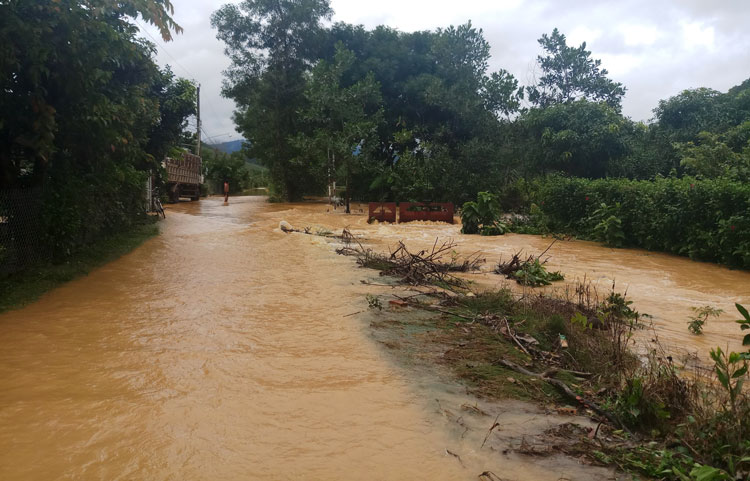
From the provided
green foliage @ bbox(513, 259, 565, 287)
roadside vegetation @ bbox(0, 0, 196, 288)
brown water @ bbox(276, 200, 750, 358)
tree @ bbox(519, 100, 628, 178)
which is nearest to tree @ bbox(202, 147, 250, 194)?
tree @ bbox(519, 100, 628, 178)

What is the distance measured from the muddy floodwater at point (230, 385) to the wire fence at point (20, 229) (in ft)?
2.85

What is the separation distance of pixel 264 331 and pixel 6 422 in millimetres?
2673

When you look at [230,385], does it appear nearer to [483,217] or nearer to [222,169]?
[483,217]

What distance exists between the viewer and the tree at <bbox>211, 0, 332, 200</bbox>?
1129 inches

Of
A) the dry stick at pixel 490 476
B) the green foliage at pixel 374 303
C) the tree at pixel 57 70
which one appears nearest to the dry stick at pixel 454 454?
the dry stick at pixel 490 476

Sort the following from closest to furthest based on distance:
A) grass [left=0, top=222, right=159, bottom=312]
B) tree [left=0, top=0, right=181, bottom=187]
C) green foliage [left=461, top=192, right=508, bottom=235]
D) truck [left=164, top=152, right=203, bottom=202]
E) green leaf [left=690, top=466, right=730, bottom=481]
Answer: green leaf [left=690, top=466, right=730, bottom=481]
tree [left=0, top=0, right=181, bottom=187]
grass [left=0, top=222, right=159, bottom=312]
green foliage [left=461, top=192, right=508, bottom=235]
truck [left=164, top=152, right=203, bottom=202]

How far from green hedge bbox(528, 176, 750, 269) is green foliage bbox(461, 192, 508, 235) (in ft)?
7.78

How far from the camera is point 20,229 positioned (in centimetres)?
790

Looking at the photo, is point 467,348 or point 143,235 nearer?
point 467,348

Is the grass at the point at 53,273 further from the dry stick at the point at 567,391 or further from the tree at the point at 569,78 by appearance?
the tree at the point at 569,78

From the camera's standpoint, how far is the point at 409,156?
25.4m

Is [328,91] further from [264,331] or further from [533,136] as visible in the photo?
[264,331]

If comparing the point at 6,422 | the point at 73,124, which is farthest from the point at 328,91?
the point at 6,422

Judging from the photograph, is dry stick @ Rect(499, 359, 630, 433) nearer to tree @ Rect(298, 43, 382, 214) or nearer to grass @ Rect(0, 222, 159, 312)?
grass @ Rect(0, 222, 159, 312)
